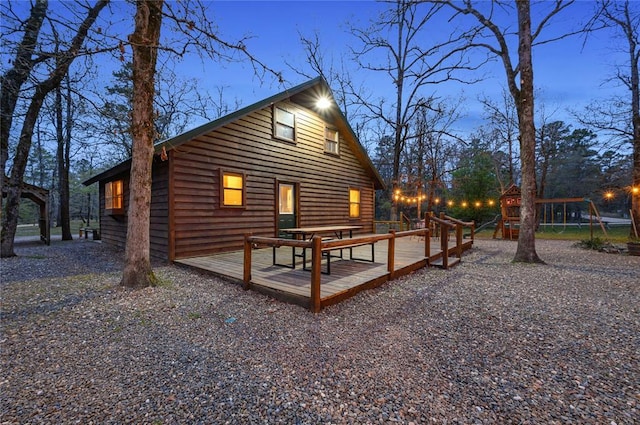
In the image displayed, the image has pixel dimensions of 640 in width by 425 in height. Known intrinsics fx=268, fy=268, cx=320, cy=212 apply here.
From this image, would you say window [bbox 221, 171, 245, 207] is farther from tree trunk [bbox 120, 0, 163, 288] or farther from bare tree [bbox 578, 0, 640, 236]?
bare tree [bbox 578, 0, 640, 236]

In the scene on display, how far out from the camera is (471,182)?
745 inches

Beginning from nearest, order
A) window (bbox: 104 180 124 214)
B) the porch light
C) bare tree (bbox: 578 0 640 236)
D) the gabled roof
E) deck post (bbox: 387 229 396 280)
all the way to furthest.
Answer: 1. deck post (bbox: 387 229 396 280)
2. the gabled roof
3. window (bbox: 104 180 124 214)
4. the porch light
5. bare tree (bbox: 578 0 640 236)

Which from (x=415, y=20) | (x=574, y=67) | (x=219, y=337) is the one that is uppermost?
(x=415, y=20)

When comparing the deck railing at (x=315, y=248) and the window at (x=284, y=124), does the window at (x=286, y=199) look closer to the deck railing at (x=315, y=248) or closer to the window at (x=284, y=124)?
the window at (x=284, y=124)

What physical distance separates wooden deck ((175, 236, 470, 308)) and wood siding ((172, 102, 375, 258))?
730 mm

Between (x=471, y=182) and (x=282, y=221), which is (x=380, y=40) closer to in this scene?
(x=282, y=221)

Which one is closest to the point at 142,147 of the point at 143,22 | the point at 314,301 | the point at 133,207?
the point at 133,207

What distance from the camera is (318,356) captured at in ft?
8.55

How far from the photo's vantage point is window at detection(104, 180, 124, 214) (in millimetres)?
8641

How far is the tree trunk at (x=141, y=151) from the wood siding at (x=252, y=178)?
180 cm

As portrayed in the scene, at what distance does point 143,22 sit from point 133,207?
Result: 3026mm

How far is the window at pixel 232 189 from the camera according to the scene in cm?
741

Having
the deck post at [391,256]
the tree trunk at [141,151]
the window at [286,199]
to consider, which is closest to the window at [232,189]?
the window at [286,199]

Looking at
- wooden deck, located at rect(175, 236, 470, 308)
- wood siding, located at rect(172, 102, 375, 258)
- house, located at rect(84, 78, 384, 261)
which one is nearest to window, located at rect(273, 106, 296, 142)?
house, located at rect(84, 78, 384, 261)
